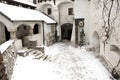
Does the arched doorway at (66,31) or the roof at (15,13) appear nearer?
the roof at (15,13)

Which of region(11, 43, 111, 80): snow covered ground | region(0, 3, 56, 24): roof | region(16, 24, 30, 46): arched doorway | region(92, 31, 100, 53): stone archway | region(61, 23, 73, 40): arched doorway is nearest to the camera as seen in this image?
region(11, 43, 111, 80): snow covered ground

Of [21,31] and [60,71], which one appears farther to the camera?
[21,31]

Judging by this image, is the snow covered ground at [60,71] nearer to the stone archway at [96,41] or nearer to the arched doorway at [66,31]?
the stone archway at [96,41]

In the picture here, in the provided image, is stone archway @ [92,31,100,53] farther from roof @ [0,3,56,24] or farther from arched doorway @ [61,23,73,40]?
arched doorway @ [61,23,73,40]

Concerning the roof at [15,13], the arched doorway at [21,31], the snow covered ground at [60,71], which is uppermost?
the roof at [15,13]

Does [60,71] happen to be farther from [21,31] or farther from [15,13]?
[21,31]

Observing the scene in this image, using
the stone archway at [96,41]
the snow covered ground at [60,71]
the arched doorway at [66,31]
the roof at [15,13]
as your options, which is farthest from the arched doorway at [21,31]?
the arched doorway at [66,31]

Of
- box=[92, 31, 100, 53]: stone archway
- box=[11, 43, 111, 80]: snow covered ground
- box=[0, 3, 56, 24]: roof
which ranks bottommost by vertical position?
box=[11, 43, 111, 80]: snow covered ground

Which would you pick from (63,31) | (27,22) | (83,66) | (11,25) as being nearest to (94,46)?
(83,66)

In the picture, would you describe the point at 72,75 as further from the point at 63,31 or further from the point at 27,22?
the point at 63,31

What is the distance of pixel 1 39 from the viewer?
1369 cm

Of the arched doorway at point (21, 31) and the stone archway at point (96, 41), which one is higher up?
the arched doorway at point (21, 31)

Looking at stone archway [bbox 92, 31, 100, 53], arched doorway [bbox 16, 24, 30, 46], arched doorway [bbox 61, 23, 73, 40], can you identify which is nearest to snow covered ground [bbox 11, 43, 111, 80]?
stone archway [bbox 92, 31, 100, 53]

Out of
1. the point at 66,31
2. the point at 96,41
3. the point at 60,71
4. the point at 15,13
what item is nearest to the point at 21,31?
the point at 15,13
